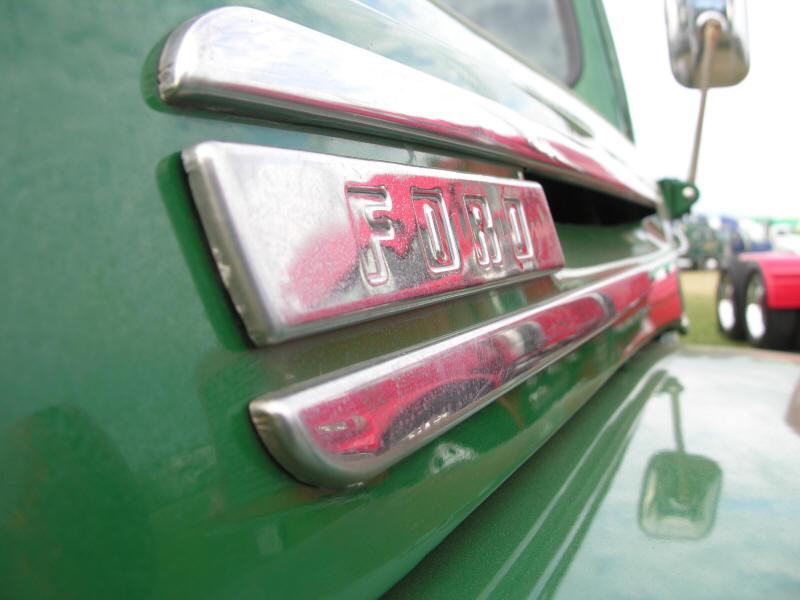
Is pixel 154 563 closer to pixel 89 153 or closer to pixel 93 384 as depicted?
pixel 93 384

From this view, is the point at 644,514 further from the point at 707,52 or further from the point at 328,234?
the point at 707,52

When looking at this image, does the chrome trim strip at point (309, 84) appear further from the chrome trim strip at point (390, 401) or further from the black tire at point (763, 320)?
the black tire at point (763, 320)

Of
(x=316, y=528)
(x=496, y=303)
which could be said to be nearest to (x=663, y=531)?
(x=496, y=303)

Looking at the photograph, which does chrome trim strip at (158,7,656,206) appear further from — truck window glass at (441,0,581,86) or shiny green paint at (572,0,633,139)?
shiny green paint at (572,0,633,139)

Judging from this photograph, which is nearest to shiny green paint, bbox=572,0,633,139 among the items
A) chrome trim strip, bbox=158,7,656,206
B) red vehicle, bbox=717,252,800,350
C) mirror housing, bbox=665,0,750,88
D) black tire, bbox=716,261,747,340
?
mirror housing, bbox=665,0,750,88

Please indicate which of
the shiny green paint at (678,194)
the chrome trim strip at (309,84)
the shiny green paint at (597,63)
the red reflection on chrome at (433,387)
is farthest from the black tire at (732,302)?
the chrome trim strip at (309,84)

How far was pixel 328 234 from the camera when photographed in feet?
1.30

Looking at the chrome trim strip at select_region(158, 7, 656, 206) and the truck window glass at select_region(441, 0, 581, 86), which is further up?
the truck window glass at select_region(441, 0, 581, 86)

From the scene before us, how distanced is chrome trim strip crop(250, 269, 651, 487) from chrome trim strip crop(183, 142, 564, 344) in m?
0.04

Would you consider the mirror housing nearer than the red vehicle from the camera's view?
Yes

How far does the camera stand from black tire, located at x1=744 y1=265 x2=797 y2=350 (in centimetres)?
389

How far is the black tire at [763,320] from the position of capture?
389cm

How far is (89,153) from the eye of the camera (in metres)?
0.31

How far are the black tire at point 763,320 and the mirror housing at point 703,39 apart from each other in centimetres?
309
